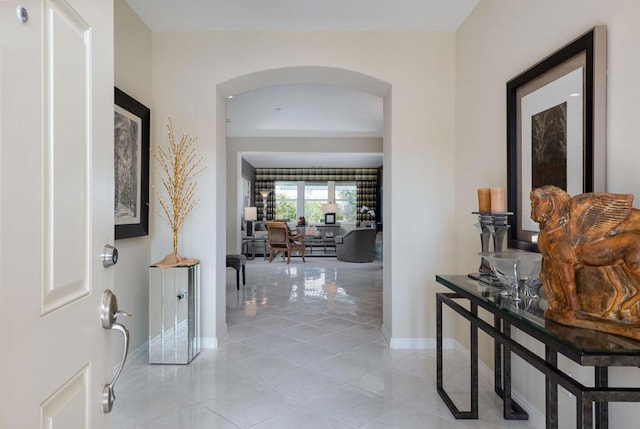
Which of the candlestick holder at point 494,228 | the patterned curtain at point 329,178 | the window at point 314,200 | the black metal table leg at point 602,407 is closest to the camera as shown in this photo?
Result: the black metal table leg at point 602,407

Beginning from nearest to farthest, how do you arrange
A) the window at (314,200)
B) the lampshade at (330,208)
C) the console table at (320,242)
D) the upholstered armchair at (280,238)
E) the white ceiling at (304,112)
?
1. the white ceiling at (304,112)
2. the upholstered armchair at (280,238)
3. the console table at (320,242)
4. the lampshade at (330,208)
5. the window at (314,200)

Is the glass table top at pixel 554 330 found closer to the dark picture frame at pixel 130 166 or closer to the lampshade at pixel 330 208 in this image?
the dark picture frame at pixel 130 166

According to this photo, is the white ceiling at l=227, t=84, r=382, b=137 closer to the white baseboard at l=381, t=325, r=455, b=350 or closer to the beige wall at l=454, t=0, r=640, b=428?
the beige wall at l=454, t=0, r=640, b=428

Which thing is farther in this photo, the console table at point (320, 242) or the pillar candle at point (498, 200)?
the console table at point (320, 242)

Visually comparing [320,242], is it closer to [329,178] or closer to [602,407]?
[329,178]

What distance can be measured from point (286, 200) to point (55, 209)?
12943mm

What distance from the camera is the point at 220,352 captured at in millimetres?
3309

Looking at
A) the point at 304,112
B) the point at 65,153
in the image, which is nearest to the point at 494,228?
the point at 65,153

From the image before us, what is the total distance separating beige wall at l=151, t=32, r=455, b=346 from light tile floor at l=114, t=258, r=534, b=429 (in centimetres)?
45

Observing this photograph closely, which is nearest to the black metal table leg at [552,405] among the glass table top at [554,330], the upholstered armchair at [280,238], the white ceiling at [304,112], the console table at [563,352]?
the console table at [563,352]

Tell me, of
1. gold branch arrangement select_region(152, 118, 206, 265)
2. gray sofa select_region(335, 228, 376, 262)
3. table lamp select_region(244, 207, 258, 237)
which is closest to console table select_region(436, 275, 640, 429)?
gold branch arrangement select_region(152, 118, 206, 265)

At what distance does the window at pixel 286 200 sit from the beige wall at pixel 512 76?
10549mm

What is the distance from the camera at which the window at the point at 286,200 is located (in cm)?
1365

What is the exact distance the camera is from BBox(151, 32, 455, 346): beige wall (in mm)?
3459
